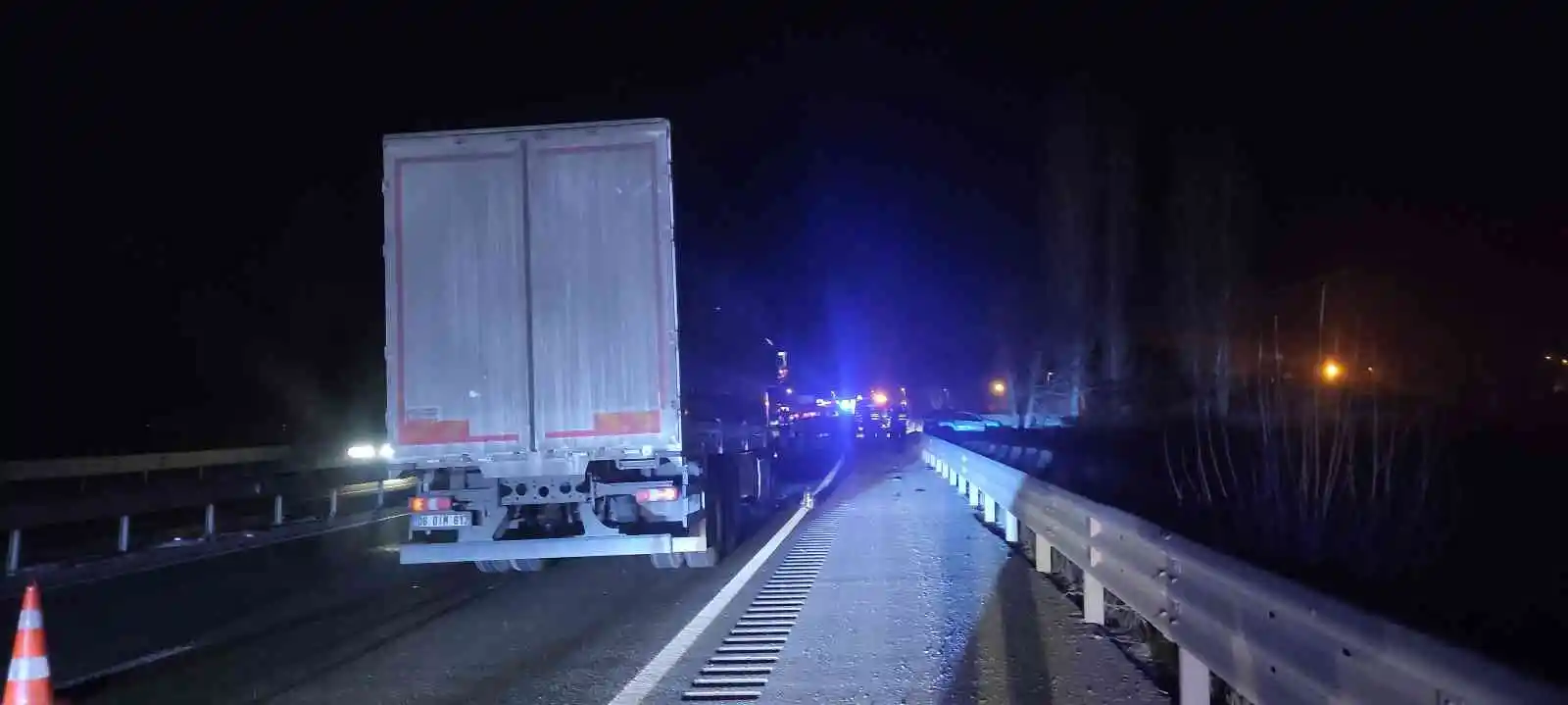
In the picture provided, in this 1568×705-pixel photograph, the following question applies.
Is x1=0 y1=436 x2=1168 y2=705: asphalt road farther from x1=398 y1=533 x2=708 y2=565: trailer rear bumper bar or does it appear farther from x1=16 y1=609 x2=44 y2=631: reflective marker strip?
x1=16 y1=609 x2=44 y2=631: reflective marker strip

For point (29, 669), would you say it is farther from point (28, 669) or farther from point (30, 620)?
point (30, 620)

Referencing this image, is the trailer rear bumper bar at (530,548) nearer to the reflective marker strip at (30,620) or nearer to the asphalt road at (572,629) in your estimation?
the asphalt road at (572,629)

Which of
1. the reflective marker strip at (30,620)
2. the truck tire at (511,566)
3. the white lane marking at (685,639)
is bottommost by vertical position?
the white lane marking at (685,639)

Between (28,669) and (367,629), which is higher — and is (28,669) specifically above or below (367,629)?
above

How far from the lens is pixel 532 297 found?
36.2ft

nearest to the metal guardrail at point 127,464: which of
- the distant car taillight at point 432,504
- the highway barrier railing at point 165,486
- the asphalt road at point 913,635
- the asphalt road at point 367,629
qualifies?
the highway barrier railing at point 165,486

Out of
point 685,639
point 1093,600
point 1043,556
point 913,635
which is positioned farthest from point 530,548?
point 1093,600

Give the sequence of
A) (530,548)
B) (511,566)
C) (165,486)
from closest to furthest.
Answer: (530,548), (511,566), (165,486)

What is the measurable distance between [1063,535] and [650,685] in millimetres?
4035

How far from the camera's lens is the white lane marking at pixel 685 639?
24.1 ft

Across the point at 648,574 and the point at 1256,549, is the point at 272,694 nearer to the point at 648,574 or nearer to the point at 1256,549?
the point at 648,574

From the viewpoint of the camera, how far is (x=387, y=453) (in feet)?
38.1

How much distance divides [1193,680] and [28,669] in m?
5.81

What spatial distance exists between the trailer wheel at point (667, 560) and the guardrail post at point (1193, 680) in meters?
6.80
